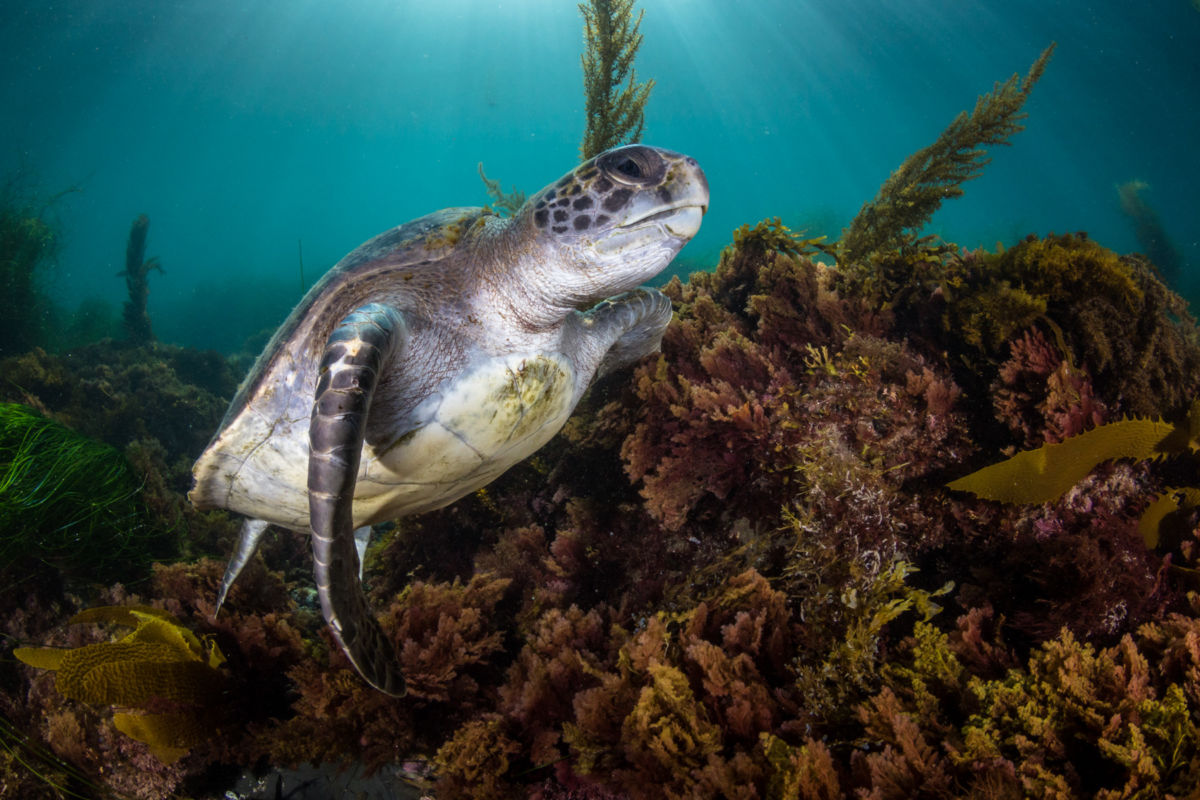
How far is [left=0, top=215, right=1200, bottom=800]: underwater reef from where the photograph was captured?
1270 millimetres

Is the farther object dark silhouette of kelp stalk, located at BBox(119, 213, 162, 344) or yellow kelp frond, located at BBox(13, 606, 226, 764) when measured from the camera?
dark silhouette of kelp stalk, located at BBox(119, 213, 162, 344)

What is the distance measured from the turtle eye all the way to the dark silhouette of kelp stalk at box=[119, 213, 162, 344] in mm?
15886

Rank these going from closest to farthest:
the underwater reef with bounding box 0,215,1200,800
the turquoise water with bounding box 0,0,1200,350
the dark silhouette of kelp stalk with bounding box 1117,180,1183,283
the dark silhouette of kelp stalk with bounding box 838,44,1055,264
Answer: the underwater reef with bounding box 0,215,1200,800 → the dark silhouette of kelp stalk with bounding box 838,44,1055,264 → the dark silhouette of kelp stalk with bounding box 1117,180,1183,283 → the turquoise water with bounding box 0,0,1200,350

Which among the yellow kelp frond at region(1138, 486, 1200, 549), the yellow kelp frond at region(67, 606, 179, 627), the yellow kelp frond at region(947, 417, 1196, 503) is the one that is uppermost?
the yellow kelp frond at region(947, 417, 1196, 503)

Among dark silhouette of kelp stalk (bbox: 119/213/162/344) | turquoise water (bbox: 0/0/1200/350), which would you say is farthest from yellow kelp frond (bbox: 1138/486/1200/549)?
dark silhouette of kelp stalk (bbox: 119/213/162/344)

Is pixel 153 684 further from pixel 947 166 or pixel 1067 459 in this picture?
pixel 947 166

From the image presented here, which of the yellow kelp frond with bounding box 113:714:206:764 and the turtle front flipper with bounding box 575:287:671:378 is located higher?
the turtle front flipper with bounding box 575:287:671:378

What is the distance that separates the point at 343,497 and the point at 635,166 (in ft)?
5.82

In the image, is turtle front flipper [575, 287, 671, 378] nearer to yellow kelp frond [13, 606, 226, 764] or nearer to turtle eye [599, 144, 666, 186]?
turtle eye [599, 144, 666, 186]

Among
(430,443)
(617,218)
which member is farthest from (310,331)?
(617,218)

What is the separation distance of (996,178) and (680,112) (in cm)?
6114

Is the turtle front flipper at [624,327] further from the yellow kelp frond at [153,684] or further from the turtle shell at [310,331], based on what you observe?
the yellow kelp frond at [153,684]

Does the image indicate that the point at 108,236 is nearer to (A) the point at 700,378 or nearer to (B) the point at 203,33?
(B) the point at 203,33

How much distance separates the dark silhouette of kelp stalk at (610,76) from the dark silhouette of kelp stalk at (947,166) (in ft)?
7.62
